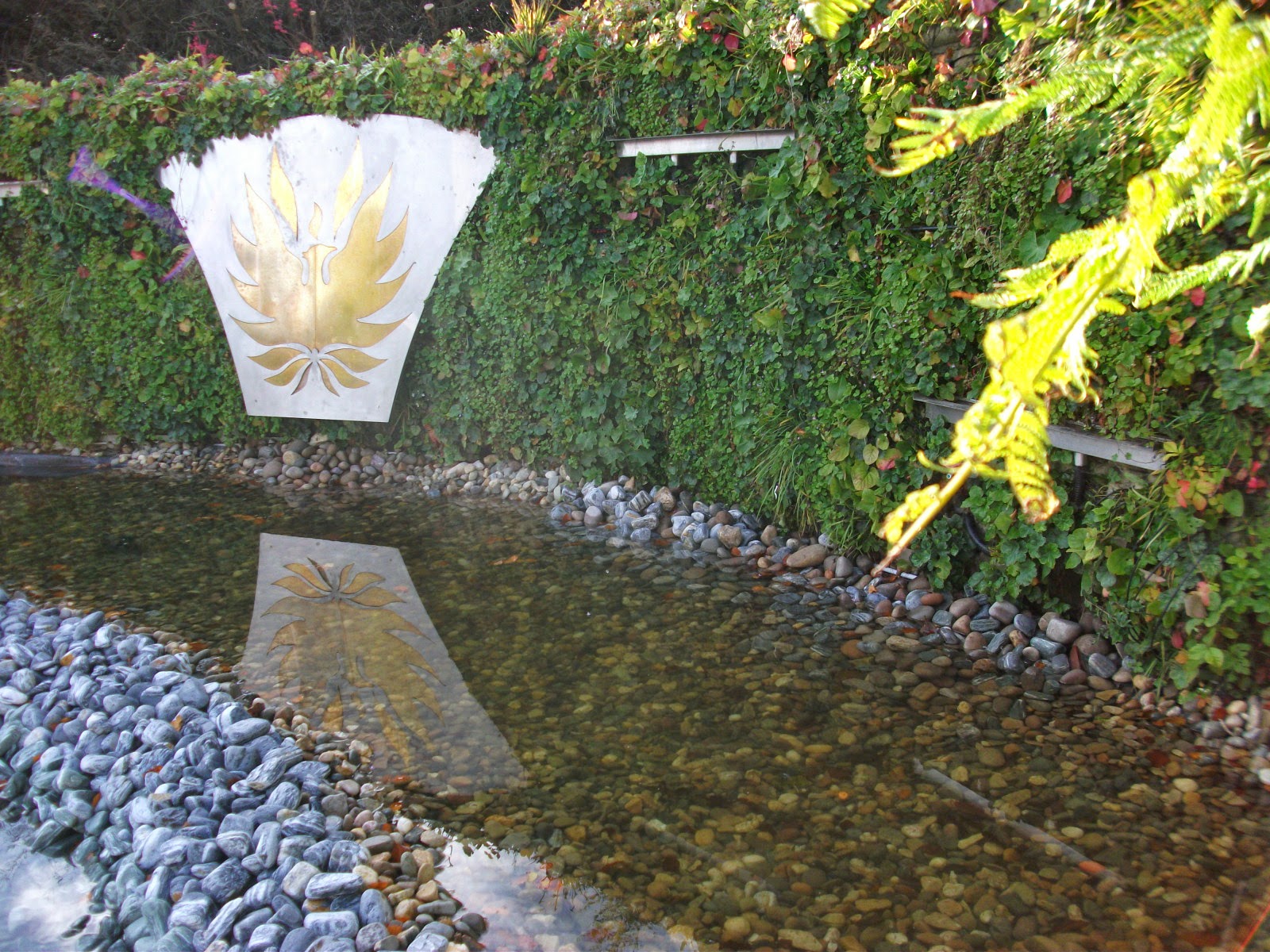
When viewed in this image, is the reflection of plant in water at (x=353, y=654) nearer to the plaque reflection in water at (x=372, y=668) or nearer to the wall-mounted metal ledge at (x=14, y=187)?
the plaque reflection in water at (x=372, y=668)

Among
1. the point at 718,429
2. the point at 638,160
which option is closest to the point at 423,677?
the point at 718,429

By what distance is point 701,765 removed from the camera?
282 centimetres

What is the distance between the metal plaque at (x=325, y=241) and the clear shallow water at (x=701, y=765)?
6.07 ft

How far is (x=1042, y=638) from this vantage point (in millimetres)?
3439

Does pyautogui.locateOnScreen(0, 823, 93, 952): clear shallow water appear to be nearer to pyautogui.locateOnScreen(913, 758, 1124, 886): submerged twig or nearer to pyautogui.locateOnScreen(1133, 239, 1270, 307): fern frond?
pyautogui.locateOnScreen(913, 758, 1124, 886): submerged twig

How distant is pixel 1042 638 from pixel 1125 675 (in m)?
0.32

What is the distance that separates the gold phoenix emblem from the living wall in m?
0.38

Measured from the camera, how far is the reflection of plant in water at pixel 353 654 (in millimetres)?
3225

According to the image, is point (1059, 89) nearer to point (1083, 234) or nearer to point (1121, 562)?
point (1083, 234)

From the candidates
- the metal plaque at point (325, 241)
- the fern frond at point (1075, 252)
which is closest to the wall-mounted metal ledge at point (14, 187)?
the metal plaque at point (325, 241)

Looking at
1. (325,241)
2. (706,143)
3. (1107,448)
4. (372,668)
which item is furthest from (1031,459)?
(325,241)

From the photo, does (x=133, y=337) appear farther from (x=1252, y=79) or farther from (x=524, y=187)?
(x=1252, y=79)

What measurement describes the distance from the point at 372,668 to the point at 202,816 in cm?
102

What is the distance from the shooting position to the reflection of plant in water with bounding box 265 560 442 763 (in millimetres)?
3225
